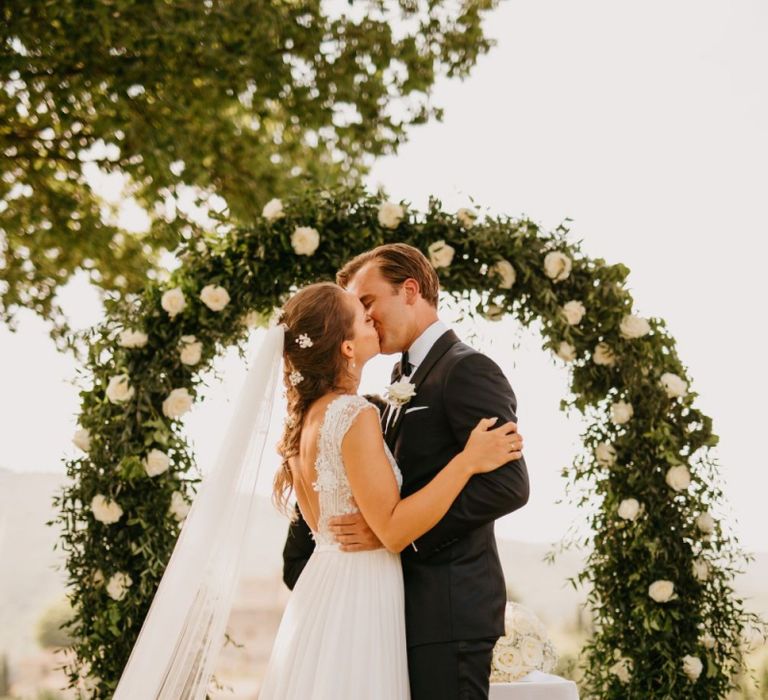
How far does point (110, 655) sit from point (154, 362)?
1480 millimetres

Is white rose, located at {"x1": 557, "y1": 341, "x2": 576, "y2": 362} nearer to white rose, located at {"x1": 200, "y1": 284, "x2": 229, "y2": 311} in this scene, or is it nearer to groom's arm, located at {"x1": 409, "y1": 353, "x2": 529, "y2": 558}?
white rose, located at {"x1": 200, "y1": 284, "x2": 229, "y2": 311}

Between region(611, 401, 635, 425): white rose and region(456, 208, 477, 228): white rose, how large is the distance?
1274 millimetres

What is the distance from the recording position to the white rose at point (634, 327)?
5273 millimetres

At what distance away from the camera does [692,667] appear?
5.01 meters

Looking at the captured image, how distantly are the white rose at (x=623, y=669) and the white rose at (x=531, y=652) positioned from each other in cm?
89

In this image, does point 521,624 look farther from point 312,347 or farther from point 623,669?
point 312,347

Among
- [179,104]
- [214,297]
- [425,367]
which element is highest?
[179,104]

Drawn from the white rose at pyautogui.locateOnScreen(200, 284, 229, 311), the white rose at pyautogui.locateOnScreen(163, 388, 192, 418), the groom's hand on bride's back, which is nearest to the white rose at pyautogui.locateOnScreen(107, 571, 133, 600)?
the white rose at pyautogui.locateOnScreen(163, 388, 192, 418)

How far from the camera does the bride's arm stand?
307cm

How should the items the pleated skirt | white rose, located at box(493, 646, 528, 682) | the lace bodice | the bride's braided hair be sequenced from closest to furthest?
the pleated skirt, the lace bodice, the bride's braided hair, white rose, located at box(493, 646, 528, 682)

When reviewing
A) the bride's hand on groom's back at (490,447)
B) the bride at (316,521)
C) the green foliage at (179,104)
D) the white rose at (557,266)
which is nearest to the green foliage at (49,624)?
the green foliage at (179,104)

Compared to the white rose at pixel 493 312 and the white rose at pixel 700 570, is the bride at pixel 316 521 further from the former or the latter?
the white rose at pixel 700 570

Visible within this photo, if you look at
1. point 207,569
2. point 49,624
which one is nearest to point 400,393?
point 207,569

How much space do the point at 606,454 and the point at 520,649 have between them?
4.33 feet
